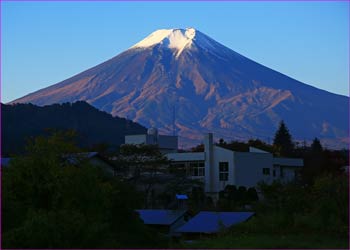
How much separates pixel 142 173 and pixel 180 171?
306 centimetres

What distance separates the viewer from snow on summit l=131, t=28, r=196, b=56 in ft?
466

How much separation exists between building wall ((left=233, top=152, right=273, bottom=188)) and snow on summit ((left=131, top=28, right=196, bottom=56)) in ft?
285

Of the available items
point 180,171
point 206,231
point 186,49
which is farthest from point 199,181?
point 186,49

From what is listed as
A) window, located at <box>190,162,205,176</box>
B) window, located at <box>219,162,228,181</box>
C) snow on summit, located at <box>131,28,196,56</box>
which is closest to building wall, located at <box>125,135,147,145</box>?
window, located at <box>190,162,205,176</box>

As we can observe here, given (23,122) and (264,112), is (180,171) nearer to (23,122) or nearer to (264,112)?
(23,122)

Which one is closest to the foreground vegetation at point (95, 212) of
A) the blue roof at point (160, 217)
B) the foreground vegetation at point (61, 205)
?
the foreground vegetation at point (61, 205)

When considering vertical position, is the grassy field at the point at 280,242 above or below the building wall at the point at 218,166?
below

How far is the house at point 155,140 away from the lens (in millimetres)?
56591

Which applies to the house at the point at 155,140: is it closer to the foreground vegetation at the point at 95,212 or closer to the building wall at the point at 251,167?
the building wall at the point at 251,167

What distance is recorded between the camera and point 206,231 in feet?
81.3

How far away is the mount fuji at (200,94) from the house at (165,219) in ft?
279

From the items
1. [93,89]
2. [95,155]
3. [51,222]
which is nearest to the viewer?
[51,222]

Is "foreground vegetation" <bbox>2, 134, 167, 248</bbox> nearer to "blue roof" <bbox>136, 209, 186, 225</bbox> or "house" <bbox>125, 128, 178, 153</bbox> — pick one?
"blue roof" <bbox>136, 209, 186, 225</bbox>

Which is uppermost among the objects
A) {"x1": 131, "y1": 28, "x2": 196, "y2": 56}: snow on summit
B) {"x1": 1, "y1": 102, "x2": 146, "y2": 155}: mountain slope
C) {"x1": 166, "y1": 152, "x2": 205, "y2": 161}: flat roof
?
{"x1": 131, "y1": 28, "x2": 196, "y2": 56}: snow on summit
